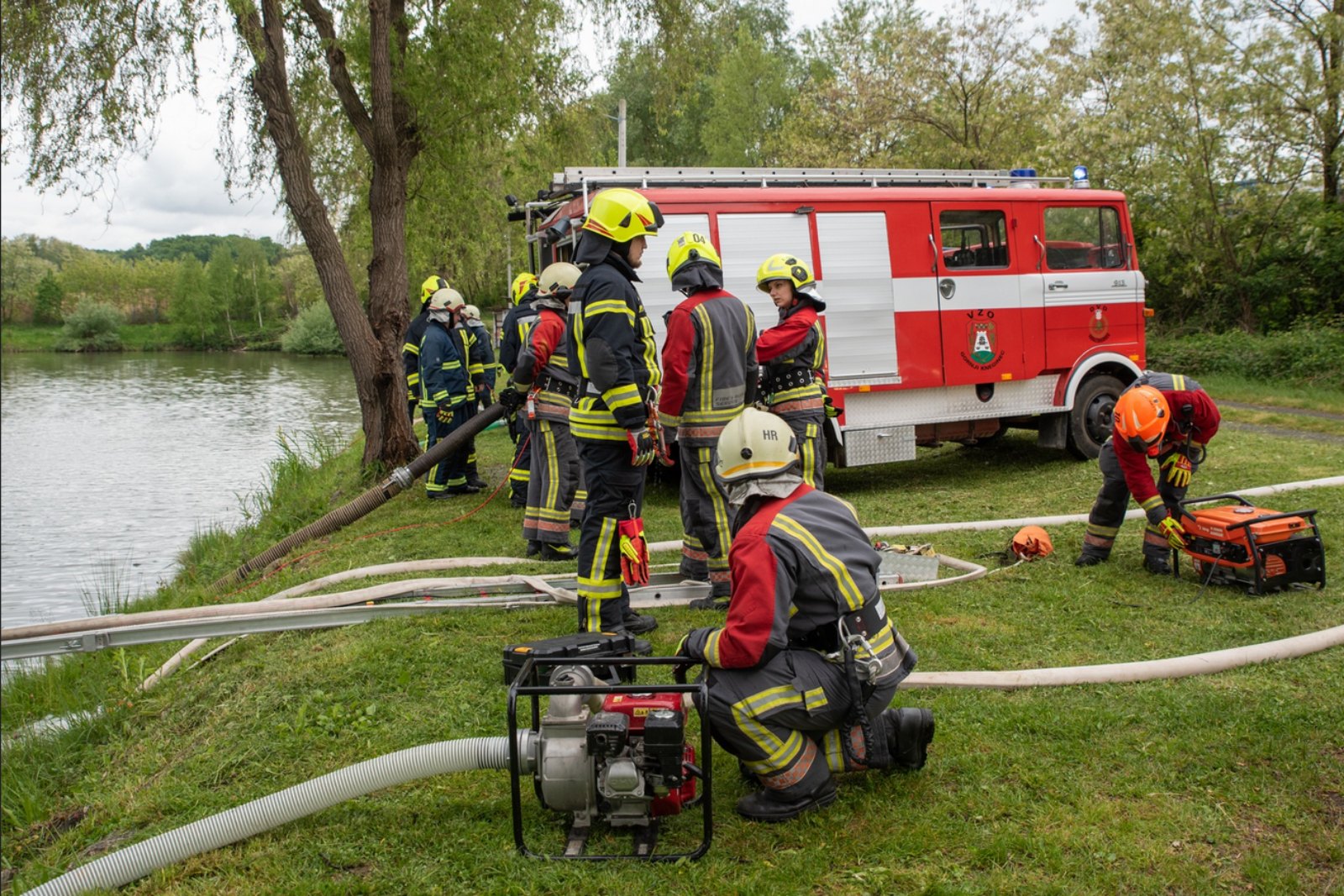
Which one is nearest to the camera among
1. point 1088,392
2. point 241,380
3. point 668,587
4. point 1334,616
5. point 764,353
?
point 1334,616

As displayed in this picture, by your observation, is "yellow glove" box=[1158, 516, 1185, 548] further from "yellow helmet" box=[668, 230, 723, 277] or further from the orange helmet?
"yellow helmet" box=[668, 230, 723, 277]

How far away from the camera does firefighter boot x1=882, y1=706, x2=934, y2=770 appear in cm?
381

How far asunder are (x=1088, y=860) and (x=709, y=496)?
3095 millimetres

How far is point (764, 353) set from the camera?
689cm

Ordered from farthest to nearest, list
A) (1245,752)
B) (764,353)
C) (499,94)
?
(499,94) < (764,353) < (1245,752)

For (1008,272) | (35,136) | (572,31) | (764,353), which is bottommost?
(764,353)

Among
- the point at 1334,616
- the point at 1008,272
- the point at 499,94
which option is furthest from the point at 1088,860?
the point at 499,94

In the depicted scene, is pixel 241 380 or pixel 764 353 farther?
pixel 241 380

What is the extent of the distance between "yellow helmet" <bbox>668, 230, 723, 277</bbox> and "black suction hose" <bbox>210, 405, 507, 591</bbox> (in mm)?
2614

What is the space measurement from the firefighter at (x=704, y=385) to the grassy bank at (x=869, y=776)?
459 millimetres

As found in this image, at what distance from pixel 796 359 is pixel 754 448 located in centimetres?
339

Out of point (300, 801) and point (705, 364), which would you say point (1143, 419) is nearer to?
point (705, 364)

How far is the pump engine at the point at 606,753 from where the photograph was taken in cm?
338

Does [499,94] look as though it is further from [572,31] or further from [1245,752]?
[1245,752]
